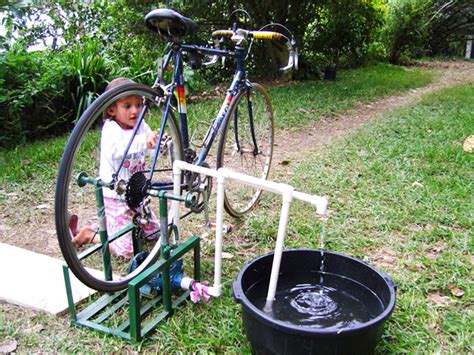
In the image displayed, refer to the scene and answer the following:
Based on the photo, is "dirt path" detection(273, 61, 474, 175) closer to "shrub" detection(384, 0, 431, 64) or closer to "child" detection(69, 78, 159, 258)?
"child" detection(69, 78, 159, 258)

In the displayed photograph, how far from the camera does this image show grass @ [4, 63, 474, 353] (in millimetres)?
1852

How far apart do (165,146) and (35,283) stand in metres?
0.92

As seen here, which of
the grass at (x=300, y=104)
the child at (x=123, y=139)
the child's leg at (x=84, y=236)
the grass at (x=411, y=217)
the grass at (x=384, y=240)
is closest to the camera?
the grass at (x=384, y=240)

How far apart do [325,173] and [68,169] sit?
2.38 meters

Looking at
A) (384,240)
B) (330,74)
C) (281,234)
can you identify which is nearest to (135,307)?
(281,234)

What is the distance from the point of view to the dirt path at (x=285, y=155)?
271 centimetres

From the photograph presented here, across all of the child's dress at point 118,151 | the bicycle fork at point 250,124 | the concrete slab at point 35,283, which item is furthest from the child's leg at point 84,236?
the bicycle fork at point 250,124

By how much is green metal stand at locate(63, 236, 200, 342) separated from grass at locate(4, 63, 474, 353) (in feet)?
0.14

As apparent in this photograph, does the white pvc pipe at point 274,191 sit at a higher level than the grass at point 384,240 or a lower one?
higher

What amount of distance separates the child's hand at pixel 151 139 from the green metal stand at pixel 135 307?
0.52 meters

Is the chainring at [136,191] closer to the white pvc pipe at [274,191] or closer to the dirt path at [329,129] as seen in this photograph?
the white pvc pipe at [274,191]

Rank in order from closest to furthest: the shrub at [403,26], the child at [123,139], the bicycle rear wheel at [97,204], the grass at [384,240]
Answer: the bicycle rear wheel at [97,204] → the grass at [384,240] → the child at [123,139] → the shrub at [403,26]

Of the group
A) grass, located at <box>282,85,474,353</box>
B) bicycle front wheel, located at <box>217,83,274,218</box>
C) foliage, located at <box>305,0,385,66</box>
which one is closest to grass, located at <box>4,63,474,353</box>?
grass, located at <box>282,85,474,353</box>

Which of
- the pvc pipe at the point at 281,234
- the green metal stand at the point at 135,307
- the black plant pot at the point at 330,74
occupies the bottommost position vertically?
the green metal stand at the point at 135,307
